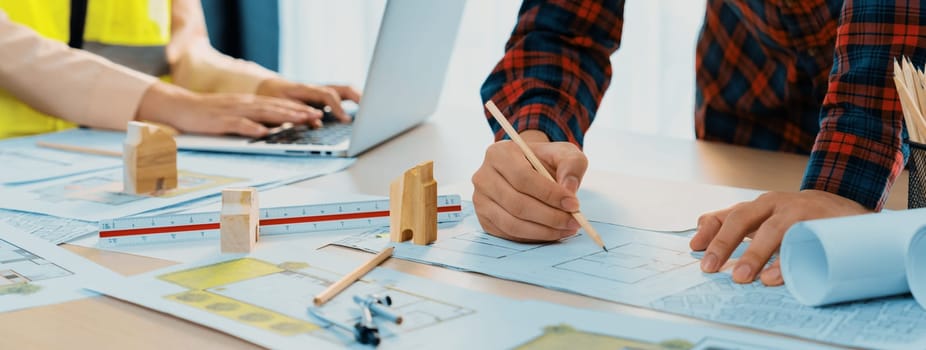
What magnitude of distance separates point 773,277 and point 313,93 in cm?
103

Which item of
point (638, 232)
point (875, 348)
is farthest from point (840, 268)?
point (638, 232)

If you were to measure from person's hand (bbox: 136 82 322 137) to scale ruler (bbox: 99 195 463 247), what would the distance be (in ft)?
1.76

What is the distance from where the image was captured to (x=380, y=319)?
0.65 m

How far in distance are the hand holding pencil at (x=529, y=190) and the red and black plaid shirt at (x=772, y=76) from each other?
0.19m

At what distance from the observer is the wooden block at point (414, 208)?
0.86m

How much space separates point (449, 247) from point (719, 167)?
55 centimetres

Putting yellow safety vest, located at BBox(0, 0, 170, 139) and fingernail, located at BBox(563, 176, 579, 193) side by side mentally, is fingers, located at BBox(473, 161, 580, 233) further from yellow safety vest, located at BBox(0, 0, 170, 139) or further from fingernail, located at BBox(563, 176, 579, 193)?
yellow safety vest, located at BBox(0, 0, 170, 139)

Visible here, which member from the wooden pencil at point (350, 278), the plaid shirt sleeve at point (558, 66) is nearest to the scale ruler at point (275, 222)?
the wooden pencil at point (350, 278)

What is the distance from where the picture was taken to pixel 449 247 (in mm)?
857

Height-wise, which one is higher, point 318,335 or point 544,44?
point 544,44

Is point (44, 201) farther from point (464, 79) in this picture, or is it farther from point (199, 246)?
point (464, 79)

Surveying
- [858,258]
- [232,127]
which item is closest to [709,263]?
[858,258]

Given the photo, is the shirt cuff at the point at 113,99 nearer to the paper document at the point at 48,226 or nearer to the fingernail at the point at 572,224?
the paper document at the point at 48,226

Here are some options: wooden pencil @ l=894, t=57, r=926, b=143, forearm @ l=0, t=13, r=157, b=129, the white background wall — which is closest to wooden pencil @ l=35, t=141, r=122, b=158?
forearm @ l=0, t=13, r=157, b=129
